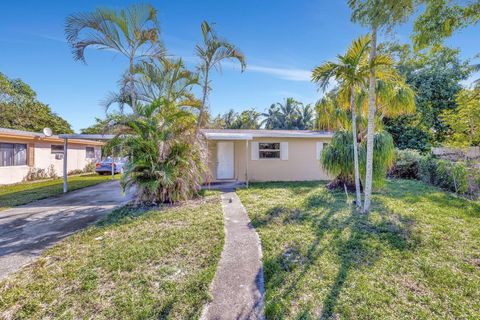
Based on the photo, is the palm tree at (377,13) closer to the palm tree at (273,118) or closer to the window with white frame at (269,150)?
the window with white frame at (269,150)

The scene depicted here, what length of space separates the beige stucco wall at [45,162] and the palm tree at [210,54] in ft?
36.2

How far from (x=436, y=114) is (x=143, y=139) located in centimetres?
1744

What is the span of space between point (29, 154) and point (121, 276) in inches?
555

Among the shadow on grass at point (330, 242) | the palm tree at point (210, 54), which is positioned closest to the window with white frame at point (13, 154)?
the palm tree at point (210, 54)

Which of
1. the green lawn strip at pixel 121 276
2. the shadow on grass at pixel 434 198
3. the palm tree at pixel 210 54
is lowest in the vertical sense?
the green lawn strip at pixel 121 276

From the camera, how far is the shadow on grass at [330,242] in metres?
2.69

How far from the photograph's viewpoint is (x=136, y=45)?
7230 mm

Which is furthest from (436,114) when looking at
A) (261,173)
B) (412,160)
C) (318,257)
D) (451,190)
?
(318,257)

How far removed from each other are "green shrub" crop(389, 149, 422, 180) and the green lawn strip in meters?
10.9

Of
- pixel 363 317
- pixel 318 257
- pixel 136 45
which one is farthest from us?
pixel 136 45

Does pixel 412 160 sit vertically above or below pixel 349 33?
below

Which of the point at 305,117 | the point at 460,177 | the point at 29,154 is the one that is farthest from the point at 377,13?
the point at 305,117

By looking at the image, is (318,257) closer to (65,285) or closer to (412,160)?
(65,285)

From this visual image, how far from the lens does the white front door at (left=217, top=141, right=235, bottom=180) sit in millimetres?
11469
